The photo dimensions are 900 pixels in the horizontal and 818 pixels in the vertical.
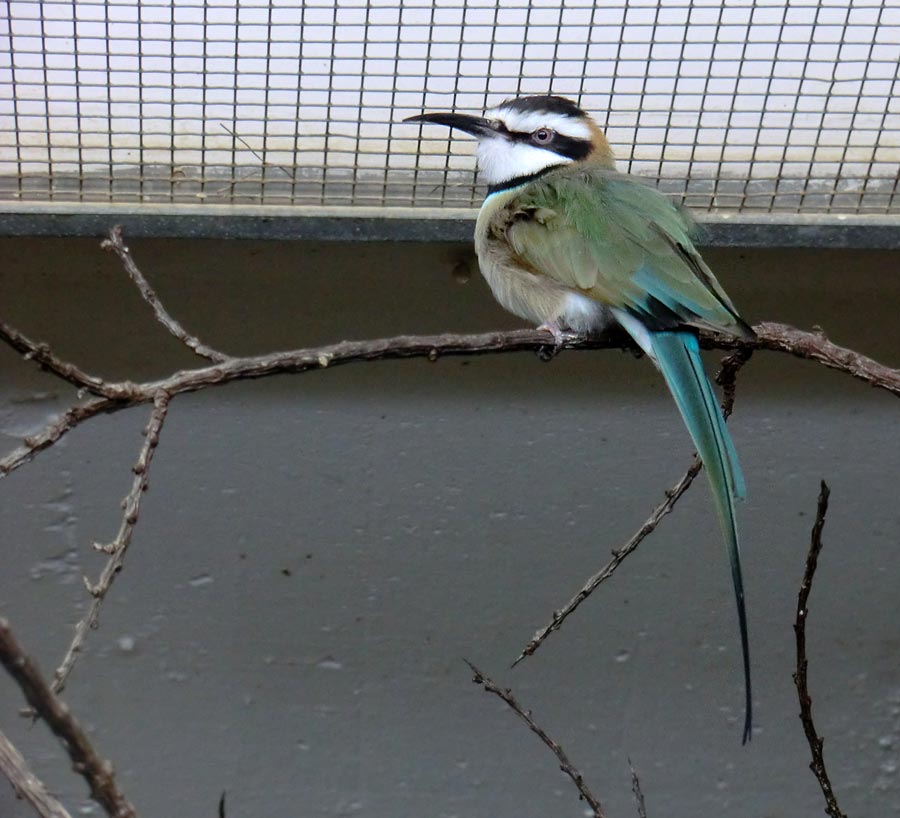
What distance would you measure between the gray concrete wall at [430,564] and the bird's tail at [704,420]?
0.61m

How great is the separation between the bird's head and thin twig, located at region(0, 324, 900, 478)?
436mm

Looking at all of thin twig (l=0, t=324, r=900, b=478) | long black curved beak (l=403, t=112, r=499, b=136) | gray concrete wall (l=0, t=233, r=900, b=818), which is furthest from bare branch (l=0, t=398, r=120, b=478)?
gray concrete wall (l=0, t=233, r=900, b=818)

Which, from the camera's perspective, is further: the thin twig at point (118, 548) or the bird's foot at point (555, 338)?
the bird's foot at point (555, 338)

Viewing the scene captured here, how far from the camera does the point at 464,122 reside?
56.7 inches

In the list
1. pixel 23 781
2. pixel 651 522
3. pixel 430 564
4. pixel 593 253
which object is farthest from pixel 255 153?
pixel 23 781

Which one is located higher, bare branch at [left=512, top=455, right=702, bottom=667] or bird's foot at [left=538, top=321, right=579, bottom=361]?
bird's foot at [left=538, top=321, right=579, bottom=361]

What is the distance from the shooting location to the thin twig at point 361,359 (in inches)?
34.2

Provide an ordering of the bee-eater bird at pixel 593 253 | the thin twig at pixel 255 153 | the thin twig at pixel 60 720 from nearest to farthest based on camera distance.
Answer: the thin twig at pixel 60 720 → the bee-eater bird at pixel 593 253 → the thin twig at pixel 255 153

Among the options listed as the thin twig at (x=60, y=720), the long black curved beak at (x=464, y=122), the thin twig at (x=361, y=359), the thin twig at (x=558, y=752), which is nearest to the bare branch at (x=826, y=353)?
the thin twig at (x=361, y=359)

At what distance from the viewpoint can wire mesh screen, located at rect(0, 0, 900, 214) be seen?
57.2 inches

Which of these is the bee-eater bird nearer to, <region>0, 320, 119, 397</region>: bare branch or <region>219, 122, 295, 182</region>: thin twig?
<region>219, 122, 295, 182</region>: thin twig

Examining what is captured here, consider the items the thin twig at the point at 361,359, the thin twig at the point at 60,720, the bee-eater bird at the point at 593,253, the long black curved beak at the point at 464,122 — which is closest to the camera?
the thin twig at the point at 60,720

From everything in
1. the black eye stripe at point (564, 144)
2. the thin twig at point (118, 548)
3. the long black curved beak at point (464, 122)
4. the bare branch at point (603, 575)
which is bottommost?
the bare branch at point (603, 575)

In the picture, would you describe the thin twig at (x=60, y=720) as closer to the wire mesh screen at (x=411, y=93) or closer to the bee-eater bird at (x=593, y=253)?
the bee-eater bird at (x=593, y=253)
